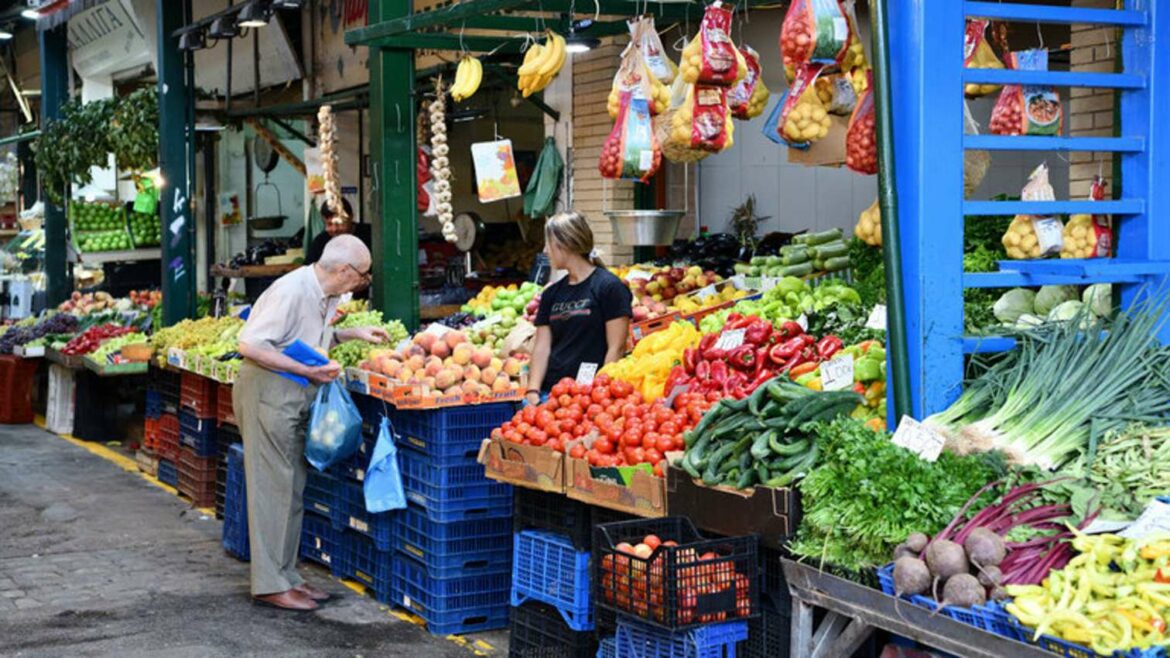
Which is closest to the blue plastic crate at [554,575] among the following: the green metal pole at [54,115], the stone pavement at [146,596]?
the stone pavement at [146,596]

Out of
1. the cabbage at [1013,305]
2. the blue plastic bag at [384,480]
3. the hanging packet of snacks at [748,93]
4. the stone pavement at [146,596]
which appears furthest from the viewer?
the blue plastic bag at [384,480]

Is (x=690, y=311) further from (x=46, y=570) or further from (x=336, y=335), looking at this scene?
(x=46, y=570)

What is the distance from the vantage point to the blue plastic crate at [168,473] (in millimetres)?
11453

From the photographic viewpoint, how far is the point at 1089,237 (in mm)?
5895

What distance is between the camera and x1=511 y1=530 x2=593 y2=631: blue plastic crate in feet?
20.1

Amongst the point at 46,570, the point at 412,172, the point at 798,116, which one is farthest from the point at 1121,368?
the point at 46,570

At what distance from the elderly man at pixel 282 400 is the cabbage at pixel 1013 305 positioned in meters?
3.08

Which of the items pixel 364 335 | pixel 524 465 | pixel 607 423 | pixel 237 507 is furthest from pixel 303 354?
pixel 607 423

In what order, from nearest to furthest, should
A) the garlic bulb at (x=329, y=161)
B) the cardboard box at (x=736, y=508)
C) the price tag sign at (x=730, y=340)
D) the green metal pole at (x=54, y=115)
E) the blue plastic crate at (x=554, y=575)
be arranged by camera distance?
the cardboard box at (x=736, y=508)
the blue plastic crate at (x=554, y=575)
the price tag sign at (x=730, y=340)
the garlic bulb at (x=329, y=161)
the green metal pole at (x=54, y=115)

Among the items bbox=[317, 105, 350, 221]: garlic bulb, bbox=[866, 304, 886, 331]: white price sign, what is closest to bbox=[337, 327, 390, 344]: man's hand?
bbox=[866, 304, 886, 331]: white price sign

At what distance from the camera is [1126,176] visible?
5.93m

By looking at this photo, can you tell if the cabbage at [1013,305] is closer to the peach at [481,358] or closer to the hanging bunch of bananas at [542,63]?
the peach at [481,358]

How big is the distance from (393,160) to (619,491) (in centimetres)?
429

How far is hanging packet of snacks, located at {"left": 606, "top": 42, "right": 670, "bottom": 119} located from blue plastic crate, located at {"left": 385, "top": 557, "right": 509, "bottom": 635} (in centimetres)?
245
